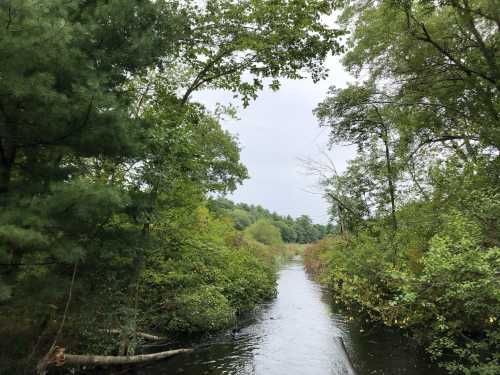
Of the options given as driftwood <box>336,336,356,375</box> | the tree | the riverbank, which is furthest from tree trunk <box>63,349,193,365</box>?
the tree

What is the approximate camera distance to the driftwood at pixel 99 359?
7352mm

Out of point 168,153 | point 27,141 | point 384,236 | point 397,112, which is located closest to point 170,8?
point 168,153

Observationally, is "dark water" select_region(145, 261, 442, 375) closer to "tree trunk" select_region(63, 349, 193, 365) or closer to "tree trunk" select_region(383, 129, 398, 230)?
"tree trunk" select_region(63, 349, 193, 365)

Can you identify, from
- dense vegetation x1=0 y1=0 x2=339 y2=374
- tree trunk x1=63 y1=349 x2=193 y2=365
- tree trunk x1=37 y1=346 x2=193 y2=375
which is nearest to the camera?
dense vegetation x1=0 y1=0 x2=339 y2=374

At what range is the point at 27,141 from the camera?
6.42 metres

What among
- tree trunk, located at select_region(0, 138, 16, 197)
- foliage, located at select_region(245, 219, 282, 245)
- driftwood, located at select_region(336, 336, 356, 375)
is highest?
foliage, located at select_region(245, 219, 282, 245)

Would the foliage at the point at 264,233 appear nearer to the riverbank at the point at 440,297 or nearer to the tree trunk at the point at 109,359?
the riverbank at the point at 440,297

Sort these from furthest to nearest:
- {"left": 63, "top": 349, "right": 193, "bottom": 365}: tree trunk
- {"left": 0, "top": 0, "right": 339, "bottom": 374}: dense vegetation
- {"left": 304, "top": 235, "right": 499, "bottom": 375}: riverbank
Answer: {"left": 63, "top": 349, "right": 193, "bottom": 365}: tree trunk, {"left": 304, "top": 235, "right": 499, "bottom": 375}: riverbank, {"left": 0, "top": 0, "right": 339, "bottom": 374}: dense vegetation

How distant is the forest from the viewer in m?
5.90

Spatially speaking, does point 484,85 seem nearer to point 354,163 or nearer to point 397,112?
point 397,112

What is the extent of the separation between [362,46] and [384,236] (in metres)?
6.93

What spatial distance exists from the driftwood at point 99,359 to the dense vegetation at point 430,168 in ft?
19.6

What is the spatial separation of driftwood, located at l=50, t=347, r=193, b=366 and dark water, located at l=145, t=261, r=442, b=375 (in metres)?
0.27

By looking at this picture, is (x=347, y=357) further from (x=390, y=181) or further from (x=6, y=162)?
(x=6, y=162)
